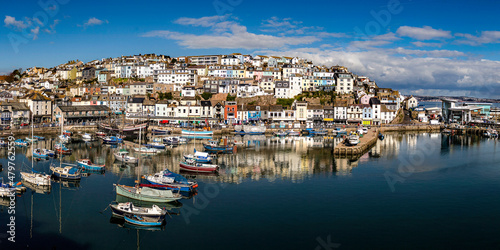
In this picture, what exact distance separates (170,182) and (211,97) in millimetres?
49380

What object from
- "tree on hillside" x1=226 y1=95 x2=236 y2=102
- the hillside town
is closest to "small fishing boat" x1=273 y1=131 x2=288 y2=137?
the hillside town

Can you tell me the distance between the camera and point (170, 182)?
23812 mm

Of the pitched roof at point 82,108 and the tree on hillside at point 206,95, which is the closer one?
the pitched roof at point 82,108

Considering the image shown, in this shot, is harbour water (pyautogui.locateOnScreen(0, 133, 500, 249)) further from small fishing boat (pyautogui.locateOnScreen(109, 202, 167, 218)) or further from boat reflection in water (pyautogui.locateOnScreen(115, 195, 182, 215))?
small fishing boat (pyautogui.locateOnScreen(109, 202, 167, 218))

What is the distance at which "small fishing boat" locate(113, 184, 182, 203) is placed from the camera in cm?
2111

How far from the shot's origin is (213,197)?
73.8 ft

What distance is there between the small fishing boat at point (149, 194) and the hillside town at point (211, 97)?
124 feet

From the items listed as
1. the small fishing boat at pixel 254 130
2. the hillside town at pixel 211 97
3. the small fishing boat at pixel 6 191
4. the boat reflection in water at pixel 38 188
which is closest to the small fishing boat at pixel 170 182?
the boat reflection in water at pixel 38 188

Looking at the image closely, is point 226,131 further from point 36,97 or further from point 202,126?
point 36,97

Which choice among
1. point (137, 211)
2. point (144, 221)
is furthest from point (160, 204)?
point (144, 221)

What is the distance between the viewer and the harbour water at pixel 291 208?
16.4 m

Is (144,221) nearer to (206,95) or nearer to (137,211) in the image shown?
(137,211)

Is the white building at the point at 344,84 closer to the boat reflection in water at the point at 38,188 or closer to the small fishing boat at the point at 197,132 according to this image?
the small fishing boat at the point at 197,132

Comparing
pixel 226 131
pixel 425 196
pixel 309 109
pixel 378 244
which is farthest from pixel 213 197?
pixel 309 109
